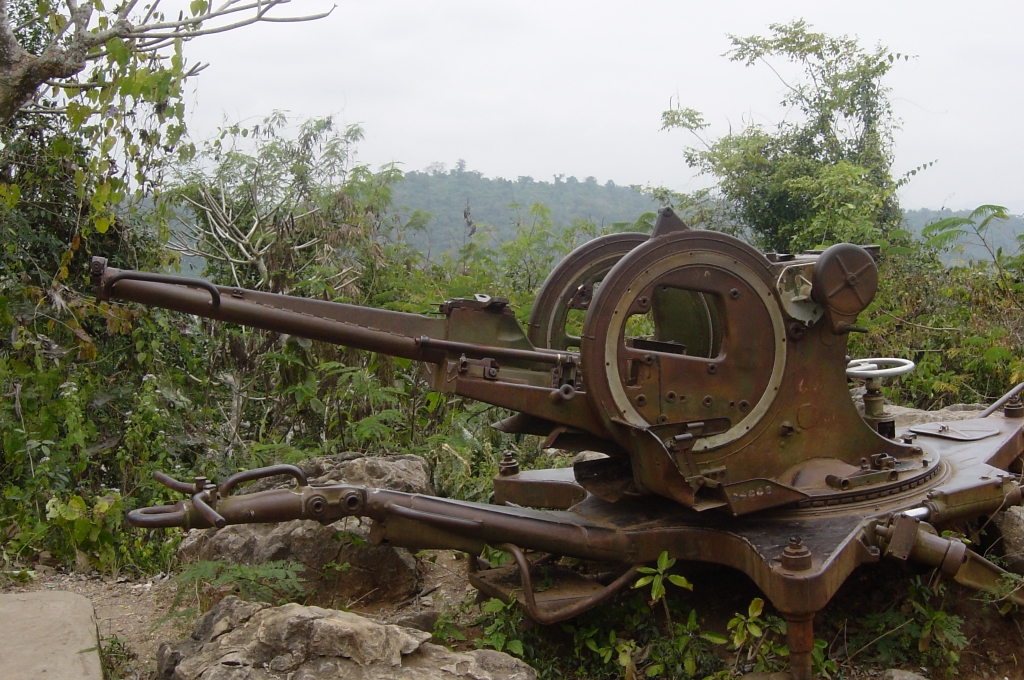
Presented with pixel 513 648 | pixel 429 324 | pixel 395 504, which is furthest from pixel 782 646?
pixel 429 324

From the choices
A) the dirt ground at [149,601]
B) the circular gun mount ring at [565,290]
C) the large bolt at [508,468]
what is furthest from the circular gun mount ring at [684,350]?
the dirt ground at [149,601]

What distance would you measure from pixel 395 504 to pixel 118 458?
323cm

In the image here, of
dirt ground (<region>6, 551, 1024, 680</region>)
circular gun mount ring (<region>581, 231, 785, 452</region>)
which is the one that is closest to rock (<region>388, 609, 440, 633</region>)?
dirt ground (<region>6, 551, 1024, 680</region>)

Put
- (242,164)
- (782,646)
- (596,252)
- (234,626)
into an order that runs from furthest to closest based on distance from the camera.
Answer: (242,164), (596,252), (782,646), (234,626)

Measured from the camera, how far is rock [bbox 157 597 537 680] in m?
3.73

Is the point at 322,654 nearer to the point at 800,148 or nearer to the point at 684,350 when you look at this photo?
the point at 684,350

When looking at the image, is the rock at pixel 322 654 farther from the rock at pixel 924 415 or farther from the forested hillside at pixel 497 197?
the forested hillside at pixel 497 197

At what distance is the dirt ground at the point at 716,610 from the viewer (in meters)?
4.78

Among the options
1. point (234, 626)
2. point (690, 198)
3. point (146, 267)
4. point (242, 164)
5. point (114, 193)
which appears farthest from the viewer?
point (690, 198)

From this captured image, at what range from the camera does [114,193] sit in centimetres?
597

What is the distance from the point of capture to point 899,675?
438 centimetres

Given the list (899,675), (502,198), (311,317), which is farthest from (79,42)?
A: (502,198)

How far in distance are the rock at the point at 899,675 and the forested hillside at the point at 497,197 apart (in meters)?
11.2

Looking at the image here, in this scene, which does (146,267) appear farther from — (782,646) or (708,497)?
(782,646)
